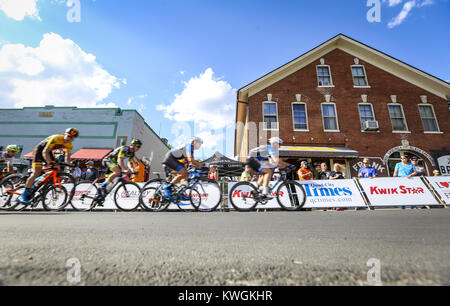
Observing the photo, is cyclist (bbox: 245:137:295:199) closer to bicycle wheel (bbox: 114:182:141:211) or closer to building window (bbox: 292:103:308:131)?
bicycle wheel (bbox: 114:182:141:211)

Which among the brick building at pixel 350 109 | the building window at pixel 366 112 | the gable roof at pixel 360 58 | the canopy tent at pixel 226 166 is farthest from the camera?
the gable roof at pixel 360 58

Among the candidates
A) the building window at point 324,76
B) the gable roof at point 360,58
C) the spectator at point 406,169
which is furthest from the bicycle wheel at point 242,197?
the building window at point 324,76

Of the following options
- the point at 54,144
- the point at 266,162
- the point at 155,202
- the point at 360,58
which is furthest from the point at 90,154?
the point at 360,58

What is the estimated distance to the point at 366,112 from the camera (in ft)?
46.1

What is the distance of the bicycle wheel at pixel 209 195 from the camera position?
5793 mm

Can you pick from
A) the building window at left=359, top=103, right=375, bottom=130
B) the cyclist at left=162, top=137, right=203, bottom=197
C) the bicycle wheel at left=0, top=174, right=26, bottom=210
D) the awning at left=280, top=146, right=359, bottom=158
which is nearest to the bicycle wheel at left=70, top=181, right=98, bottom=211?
the bicycle wheel at left=0, top=174, right=26, bottom=210

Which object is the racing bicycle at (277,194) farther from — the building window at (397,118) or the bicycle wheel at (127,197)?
the building window at (397,118)

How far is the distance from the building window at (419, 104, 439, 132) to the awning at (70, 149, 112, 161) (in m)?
23.8

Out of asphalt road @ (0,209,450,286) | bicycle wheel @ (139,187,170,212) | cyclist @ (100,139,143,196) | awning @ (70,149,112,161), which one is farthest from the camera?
awning @ (70,149,112,161)

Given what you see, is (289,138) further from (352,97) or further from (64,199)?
(64,199)

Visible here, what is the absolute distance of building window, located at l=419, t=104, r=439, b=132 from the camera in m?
13.8

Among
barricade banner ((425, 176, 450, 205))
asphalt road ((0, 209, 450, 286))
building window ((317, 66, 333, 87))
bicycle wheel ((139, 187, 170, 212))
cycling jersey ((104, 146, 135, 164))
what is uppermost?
building window ((317, 66, 333, 87))

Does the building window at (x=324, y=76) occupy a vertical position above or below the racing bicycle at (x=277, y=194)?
above
